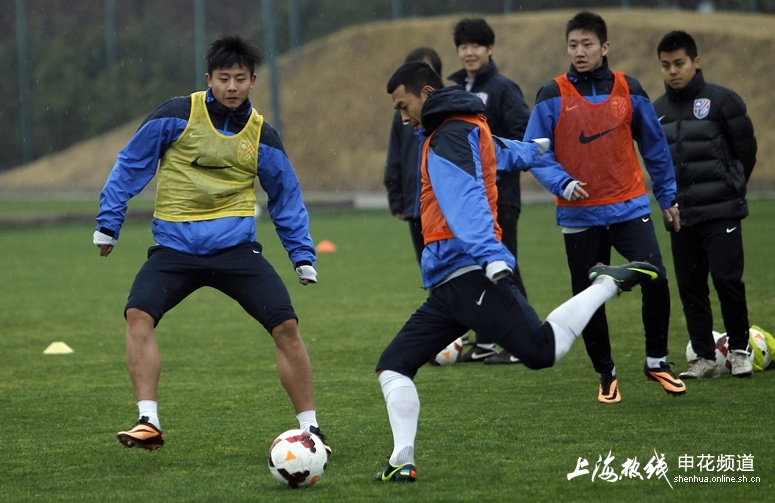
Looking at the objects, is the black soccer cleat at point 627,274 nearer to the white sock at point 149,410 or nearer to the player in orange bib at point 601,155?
the player in orange bib at point 601,155

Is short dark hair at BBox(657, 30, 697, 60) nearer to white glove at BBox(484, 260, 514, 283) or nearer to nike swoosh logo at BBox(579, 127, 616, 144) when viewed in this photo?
nike swoosh logo at BBox(579, 127, 616, 144)

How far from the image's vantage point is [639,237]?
287 inches

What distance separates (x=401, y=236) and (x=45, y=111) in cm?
3903

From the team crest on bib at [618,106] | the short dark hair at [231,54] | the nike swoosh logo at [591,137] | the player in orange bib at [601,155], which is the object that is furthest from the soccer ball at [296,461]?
the team crest on bib at [618,106]

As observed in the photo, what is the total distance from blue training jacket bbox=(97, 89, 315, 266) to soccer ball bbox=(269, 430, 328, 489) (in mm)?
1219

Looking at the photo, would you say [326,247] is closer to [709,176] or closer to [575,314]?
[709,176]

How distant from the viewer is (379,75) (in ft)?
166

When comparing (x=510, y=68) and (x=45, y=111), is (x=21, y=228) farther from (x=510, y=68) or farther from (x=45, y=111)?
(x=45, y=111)

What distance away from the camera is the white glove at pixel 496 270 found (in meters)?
5.21

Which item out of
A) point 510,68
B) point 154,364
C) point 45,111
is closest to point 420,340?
point 154,364

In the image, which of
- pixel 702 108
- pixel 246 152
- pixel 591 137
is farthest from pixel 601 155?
pixel 246 152

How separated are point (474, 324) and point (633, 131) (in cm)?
249

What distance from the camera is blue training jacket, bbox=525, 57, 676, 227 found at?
7.34 metres

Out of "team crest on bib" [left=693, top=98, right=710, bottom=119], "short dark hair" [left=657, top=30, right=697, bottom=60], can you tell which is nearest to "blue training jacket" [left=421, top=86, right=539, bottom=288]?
"short dark hair" [left=657, top=30, right=697, bottom=60]
